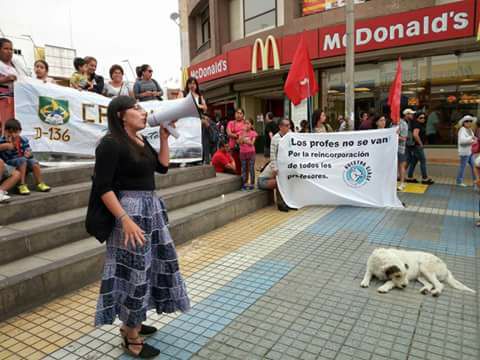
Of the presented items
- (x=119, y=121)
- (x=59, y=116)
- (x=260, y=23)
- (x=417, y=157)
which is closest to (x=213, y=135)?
(x=59, y=116)

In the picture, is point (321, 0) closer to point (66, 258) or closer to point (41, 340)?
Result: point (66, 258)

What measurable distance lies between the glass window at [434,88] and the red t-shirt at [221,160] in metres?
6.29

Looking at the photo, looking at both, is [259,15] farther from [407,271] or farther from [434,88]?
[407,271]

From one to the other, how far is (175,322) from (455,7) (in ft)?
31.0

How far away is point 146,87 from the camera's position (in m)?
7.29

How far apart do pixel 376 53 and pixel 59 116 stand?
8239 mm

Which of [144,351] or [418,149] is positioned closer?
[144,351]

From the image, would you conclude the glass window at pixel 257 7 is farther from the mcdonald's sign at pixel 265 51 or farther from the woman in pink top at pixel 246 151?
the woman in pink top at pixel 246 151

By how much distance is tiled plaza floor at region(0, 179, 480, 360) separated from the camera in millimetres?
2840

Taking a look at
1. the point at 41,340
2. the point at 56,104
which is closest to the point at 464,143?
the point at 56,104

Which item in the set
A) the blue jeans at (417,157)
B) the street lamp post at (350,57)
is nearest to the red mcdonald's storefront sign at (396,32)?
the street lamp post at (350,57)

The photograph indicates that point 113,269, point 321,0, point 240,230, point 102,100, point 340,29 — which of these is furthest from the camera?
point 321,0

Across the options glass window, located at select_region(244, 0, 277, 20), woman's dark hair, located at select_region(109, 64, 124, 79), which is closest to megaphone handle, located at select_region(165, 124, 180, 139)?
woman's dark hair, located at select_region(109, 64, 124, 79)

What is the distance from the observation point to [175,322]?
326 cm
